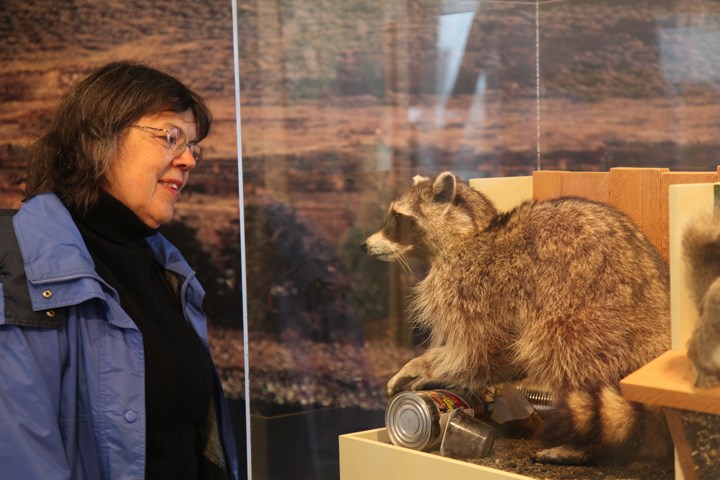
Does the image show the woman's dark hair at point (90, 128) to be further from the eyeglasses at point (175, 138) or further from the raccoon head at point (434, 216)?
the raccoon head at point (434, 216)

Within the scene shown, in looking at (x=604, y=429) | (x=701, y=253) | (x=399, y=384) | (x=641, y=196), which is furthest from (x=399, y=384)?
(x=701, y=253)

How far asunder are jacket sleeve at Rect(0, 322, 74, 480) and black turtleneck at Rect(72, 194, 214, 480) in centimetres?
19

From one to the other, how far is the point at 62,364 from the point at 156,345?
19 centimetres

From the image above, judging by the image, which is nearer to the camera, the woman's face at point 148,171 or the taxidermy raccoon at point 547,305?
the taxidermy raccoon at point 547,305

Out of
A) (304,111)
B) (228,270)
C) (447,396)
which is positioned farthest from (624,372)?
(228,270)

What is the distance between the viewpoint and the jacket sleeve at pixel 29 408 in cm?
134

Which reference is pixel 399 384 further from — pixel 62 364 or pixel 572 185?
pixel 62 364

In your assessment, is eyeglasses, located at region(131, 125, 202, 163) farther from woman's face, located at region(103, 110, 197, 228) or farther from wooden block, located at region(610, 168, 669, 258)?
wooden block, located at region(610, 168, 669, 258)

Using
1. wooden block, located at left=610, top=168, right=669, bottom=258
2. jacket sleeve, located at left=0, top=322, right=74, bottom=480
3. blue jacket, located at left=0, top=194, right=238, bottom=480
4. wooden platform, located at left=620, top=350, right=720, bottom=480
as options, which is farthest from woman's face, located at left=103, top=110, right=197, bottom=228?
wooden platform, located at left=620, top=350, right=720, bottom=480

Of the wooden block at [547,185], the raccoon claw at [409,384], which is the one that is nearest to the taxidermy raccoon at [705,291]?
the wooden block at [547,185]

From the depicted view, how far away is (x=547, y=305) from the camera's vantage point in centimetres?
145

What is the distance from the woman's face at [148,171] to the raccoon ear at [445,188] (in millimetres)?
481

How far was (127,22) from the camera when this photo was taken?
9.84 ft

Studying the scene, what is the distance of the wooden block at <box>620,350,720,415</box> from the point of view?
117 cm
